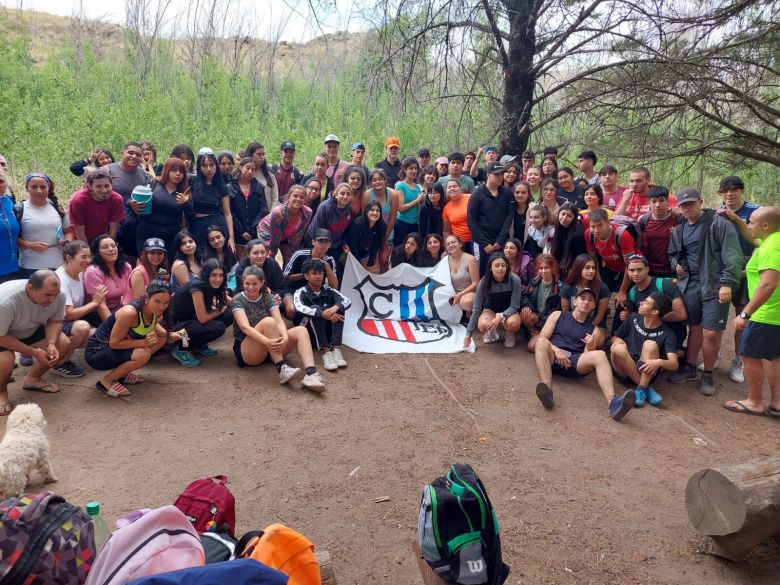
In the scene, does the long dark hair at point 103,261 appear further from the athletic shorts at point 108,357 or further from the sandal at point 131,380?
the sandal at point 131,380

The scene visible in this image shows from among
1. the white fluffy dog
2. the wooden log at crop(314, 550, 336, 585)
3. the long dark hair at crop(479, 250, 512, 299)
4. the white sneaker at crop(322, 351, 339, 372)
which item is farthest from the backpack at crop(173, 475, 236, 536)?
the long dark hair at crop(479, 250, 512, 299)

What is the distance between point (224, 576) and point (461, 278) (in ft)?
19.2

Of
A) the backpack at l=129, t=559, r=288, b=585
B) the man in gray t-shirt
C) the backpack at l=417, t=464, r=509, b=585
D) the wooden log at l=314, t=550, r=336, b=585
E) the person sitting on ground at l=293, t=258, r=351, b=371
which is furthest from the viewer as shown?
the person sitting on ground at l=293, t=258, r=351, b=371

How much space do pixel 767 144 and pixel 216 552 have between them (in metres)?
7.72

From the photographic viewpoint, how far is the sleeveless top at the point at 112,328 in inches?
193

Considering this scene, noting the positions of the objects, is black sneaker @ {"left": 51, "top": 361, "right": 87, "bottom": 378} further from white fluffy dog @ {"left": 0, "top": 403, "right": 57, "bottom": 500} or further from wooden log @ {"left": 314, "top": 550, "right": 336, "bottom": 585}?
wooden log @ {"left": 314, "top": 550, "right": 336, "bottom": 585}

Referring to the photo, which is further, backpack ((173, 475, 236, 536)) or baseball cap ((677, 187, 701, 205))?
baseball cap ((677, 187, 701, 205))

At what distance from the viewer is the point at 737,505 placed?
119 inches

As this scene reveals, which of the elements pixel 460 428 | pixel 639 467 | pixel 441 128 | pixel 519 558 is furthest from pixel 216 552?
pixel 441 128

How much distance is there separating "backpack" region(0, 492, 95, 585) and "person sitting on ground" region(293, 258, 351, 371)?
13.5 ft

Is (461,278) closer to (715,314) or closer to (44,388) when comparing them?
(715,314)

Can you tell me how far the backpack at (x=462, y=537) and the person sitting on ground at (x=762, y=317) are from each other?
13.7 ft

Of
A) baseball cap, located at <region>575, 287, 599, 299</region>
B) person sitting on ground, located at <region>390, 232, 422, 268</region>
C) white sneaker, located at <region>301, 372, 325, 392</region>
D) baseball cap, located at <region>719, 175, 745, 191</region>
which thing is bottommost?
white sneaker, located at <region>301, 372, 325, 392</region>

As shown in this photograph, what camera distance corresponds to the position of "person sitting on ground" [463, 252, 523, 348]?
20.4ft
